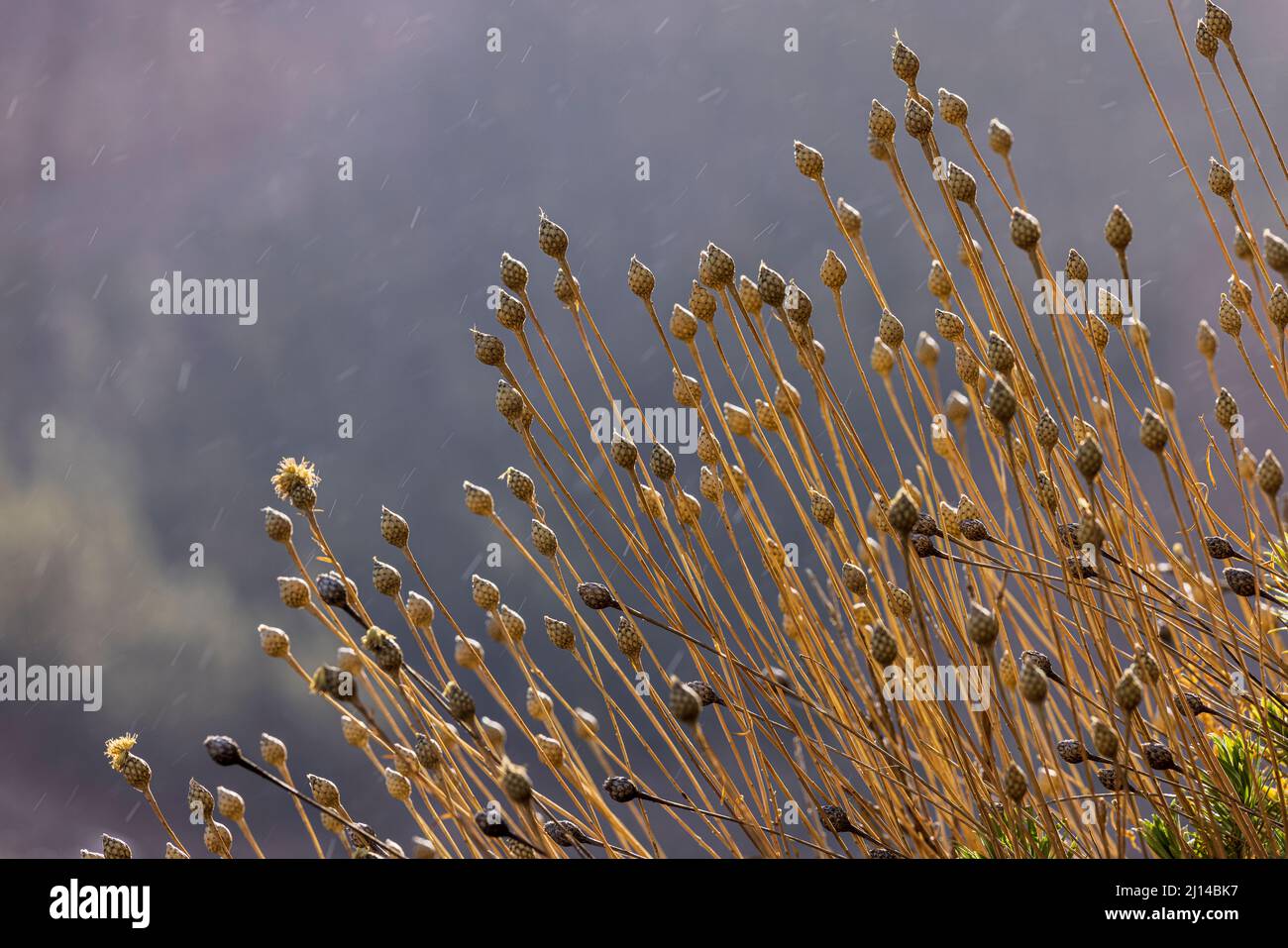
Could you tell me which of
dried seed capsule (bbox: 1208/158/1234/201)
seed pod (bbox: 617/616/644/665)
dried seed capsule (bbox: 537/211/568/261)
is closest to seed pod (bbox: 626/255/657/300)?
dried seed capsule (bbox: 537/211/568/261)

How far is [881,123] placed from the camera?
2.73 ft

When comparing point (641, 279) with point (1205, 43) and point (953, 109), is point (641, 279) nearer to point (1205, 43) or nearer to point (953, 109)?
point (953, 109)

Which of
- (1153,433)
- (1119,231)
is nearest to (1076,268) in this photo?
(1119,231)

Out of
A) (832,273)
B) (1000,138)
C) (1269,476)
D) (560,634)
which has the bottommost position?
(560,634)

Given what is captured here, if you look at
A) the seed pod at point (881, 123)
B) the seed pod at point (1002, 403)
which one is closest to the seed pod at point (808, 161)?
the seed pod at point (881, 123)

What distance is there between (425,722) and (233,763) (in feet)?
0.43

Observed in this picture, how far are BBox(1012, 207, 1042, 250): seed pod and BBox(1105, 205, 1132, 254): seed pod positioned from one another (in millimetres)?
90

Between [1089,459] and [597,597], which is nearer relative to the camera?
[1089,459]

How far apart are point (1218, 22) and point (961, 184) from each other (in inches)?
13.5

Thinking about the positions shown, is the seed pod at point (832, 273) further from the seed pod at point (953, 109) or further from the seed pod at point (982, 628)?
the seed pod at point (982, 628)

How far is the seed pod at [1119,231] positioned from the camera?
2.51 ft

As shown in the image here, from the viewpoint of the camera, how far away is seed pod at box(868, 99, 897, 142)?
2.73 feet

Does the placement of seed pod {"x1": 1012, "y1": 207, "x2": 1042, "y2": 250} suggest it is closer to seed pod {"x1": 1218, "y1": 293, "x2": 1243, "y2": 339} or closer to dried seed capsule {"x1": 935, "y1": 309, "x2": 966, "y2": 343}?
dried seed capsule {"x1": 935, "y1": 309, "x2": 966, "y2": 343}
